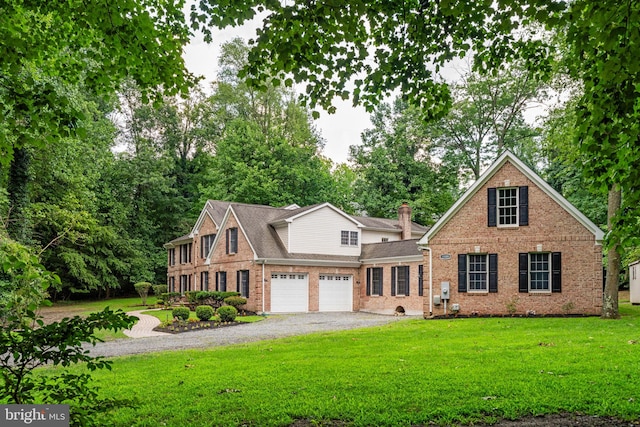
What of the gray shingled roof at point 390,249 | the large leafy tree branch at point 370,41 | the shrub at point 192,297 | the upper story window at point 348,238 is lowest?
the shrub at point 192,297

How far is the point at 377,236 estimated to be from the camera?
111ft

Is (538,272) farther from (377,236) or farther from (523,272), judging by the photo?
(377,236)

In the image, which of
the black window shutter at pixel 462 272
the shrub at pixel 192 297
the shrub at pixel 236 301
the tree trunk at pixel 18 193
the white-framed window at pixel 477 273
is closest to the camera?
the white-framed window at pixel 477 273

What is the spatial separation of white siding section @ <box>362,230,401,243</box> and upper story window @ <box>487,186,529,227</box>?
43.0 feet

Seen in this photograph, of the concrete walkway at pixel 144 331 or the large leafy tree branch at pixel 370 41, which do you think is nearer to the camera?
the large leafy tree branch at pixel 370 41

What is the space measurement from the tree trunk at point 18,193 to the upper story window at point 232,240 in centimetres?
1071

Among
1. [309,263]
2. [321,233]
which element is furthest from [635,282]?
[309,263]

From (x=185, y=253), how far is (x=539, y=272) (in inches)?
1047

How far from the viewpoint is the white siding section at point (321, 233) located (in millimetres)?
28969

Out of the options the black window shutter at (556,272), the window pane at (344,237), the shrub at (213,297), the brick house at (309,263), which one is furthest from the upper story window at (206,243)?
the black window shutter at (556,272)

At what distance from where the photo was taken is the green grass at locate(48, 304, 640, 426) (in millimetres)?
6082

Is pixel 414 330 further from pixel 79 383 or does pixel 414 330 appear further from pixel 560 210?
pixel 79 383

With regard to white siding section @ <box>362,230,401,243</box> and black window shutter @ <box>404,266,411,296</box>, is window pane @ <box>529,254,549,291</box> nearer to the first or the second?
black window shutter @ <box>404,266,411,296</box>

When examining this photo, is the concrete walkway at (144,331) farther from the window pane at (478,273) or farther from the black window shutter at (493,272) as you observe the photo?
the black window shutter at (493,272)
